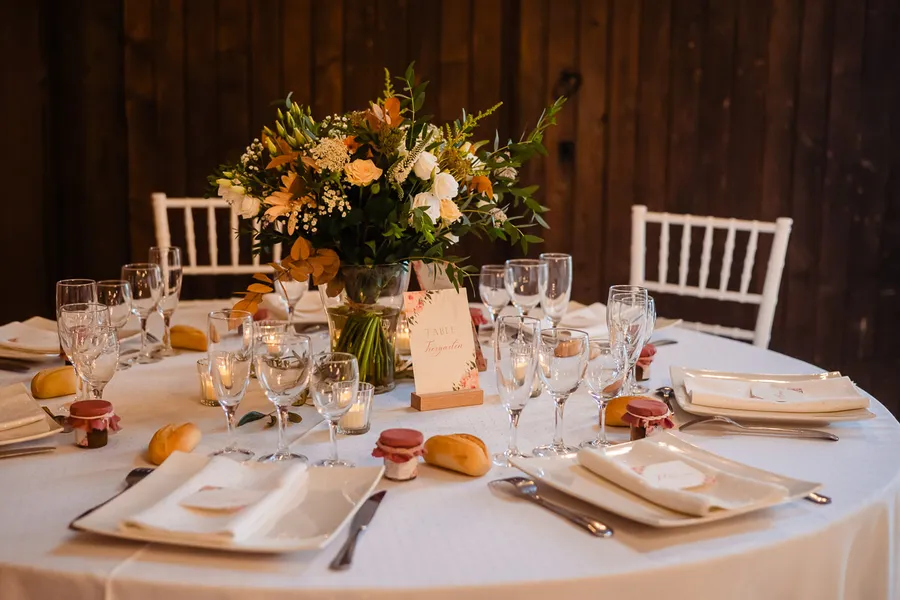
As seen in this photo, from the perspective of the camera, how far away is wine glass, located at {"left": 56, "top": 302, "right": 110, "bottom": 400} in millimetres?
1438

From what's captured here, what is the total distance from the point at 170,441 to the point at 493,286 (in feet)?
2.63

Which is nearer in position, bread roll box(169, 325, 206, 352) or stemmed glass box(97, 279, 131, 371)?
stemmed glass box(97, 279, 131, 371)

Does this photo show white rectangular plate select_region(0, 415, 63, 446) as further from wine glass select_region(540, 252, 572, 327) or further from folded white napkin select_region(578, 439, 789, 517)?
wine glass select_region(540, 252, 572, 327)

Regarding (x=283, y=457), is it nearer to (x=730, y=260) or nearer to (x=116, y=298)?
(x=116, y=298)

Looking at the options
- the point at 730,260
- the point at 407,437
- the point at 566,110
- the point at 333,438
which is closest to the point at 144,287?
the point at 333,438

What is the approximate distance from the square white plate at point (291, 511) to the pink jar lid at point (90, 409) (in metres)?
0.21

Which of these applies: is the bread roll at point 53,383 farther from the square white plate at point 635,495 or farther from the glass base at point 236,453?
the square white plate at point 635,495

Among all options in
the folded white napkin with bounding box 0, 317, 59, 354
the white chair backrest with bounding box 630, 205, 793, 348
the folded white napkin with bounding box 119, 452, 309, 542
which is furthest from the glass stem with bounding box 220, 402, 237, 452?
the white chair backrest with bounding box 630, 205, 793, 348

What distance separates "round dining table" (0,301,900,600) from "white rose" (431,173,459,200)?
0.36 m

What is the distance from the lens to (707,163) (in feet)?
11.4

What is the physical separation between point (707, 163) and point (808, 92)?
0.42 m

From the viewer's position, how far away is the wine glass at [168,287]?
1.91 meters

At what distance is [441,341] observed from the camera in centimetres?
159

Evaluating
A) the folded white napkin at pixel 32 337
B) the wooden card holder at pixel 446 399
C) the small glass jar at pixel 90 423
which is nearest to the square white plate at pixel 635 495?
the wooden card holder at pixel 446 399
